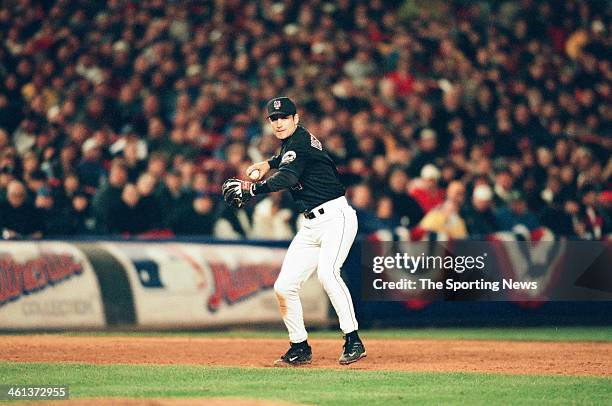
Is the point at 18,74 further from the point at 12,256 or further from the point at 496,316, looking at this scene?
the point at 496,316

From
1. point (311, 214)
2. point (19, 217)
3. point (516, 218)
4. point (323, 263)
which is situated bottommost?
point (516, 218)

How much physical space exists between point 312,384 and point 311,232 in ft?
4.69

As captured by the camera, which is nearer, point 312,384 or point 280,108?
point 312,384

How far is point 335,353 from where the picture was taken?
31.3ft

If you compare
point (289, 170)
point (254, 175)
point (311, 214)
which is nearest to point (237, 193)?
point (254, 175)

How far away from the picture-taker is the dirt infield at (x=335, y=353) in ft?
28.7

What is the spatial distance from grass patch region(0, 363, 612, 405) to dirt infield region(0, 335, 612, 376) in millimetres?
415

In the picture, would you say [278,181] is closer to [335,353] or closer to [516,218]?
[335,353]

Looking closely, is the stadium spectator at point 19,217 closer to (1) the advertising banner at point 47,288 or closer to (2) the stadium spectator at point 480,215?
(1) the advertising banner at point 47,288

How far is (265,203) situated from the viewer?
40.8 ft

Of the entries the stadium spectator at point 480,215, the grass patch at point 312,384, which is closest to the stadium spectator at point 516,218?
the stadium spectator at point 480,215

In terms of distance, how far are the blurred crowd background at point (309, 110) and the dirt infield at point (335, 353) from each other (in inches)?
73.1

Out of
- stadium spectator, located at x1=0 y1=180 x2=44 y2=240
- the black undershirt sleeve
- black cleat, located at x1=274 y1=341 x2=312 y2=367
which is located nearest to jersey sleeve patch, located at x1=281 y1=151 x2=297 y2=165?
the black undershirt sleeve

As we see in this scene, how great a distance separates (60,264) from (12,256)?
0.51 meters
